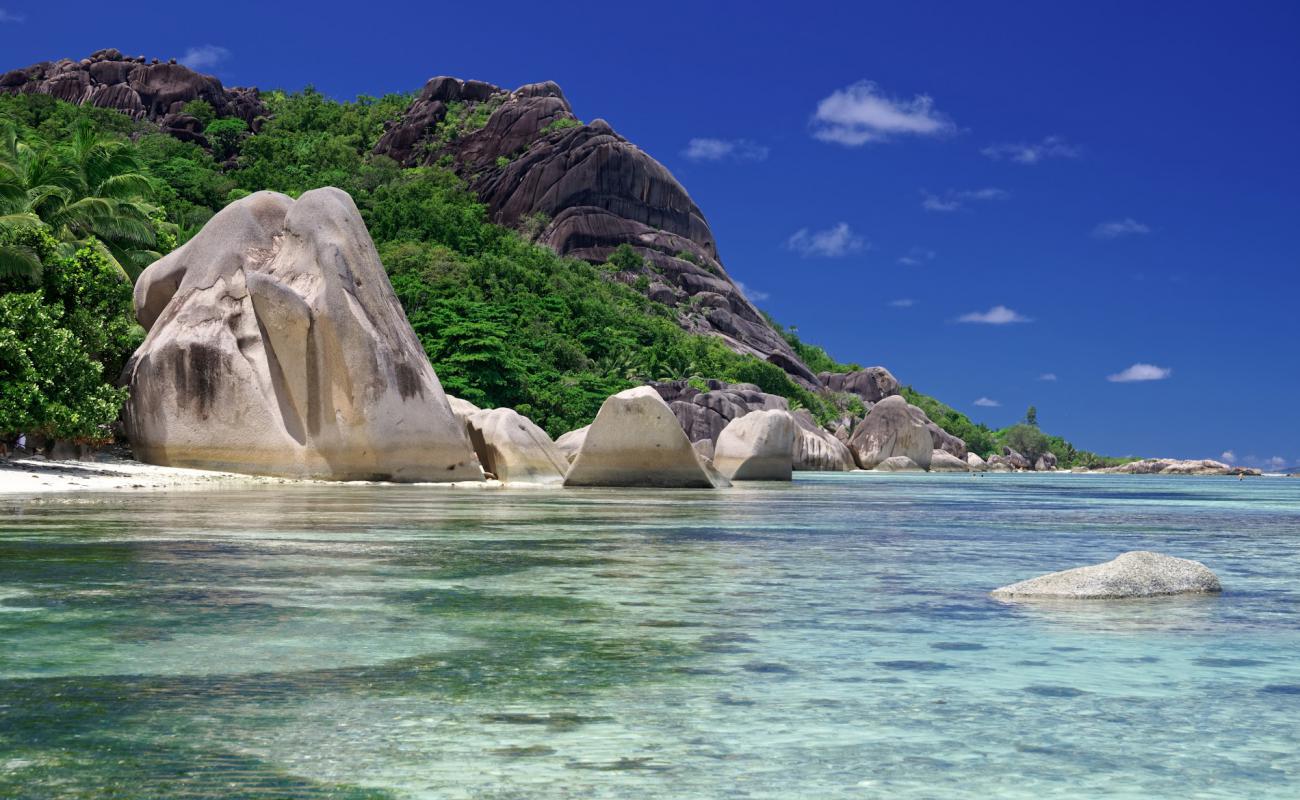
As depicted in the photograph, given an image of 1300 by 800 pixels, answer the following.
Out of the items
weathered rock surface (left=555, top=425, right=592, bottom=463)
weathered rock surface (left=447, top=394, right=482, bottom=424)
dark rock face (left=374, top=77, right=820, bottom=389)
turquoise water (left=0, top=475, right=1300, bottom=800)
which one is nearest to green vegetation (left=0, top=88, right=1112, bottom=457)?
dark rock face (left=374, top=77, right=820, bottom=389)

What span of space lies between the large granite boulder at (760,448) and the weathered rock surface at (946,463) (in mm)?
47626

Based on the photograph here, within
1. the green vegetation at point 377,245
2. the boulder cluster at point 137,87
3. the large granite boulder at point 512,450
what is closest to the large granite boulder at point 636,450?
the large granite boulder at point 512,450

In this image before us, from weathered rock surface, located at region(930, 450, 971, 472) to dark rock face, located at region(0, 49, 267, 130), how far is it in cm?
6640

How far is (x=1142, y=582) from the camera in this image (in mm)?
8508

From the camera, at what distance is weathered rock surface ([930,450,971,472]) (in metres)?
89.8

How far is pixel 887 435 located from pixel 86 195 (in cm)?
5680

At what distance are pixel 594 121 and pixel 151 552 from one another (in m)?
104

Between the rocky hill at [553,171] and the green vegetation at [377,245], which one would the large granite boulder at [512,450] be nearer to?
the green vegetation at [377,245]

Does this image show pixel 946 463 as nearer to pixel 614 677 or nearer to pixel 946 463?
pixel 946 463

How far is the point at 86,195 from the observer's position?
35000 millimetres

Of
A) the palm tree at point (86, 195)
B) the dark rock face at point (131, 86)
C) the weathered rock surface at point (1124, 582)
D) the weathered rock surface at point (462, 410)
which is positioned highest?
the dark rock face at point (131, 86)

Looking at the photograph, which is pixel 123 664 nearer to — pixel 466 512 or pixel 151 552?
pixel 151 552

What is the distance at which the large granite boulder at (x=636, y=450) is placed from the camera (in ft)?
97.5

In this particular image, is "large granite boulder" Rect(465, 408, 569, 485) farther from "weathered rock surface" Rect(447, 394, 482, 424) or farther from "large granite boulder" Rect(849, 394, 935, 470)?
"large granite boulder" Rect(849, 394, 935, 470)
